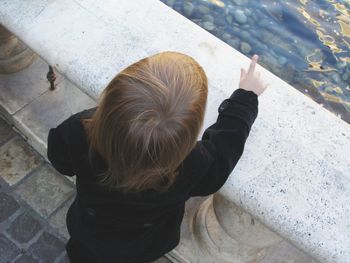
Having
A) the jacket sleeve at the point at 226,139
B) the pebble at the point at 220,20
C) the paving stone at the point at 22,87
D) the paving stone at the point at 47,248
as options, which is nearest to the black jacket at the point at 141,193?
the jacket sleeve at the point at 226,139

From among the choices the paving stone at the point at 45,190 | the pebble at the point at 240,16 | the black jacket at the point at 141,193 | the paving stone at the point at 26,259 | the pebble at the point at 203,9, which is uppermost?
the black jacket at the point at 141,193

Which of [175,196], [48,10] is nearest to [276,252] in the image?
[175,196]

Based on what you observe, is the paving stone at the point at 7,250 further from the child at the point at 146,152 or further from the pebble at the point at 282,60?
the pebble at the point at 282,60

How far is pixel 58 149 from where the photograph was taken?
1.34m

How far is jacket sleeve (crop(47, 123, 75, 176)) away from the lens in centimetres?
132

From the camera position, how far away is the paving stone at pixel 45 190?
2.32 metres

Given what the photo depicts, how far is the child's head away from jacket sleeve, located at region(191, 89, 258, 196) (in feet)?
0.65

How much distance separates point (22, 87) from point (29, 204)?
0.64 metres

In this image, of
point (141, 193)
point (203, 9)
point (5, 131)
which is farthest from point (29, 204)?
point (203, 9)

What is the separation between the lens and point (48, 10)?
1.68m

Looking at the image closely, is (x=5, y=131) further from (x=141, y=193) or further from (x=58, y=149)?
(x=141, y=193)

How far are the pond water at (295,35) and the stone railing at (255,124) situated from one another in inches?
61.1

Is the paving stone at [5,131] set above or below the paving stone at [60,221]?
above

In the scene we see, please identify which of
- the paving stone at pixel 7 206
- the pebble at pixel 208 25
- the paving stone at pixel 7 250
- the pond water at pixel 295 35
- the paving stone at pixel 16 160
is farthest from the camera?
the pebble at pixel 208 25
